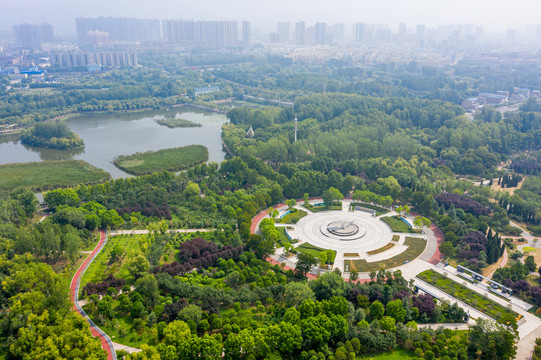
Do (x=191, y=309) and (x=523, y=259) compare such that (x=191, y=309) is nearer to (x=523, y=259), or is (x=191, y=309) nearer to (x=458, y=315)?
(x=458, y=315)

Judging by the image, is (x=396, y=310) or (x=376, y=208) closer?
(x=396, y=310)

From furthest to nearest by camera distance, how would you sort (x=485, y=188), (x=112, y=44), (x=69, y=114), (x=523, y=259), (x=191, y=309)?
(x=112, y=44) → (x=69, y=114) → (x=485, y=188) → (x=523, y=259) → (x=191, y=309)

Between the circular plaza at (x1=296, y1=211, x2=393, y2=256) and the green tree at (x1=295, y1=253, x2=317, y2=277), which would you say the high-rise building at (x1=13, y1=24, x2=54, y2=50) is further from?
the green tree at (x1=295, y1=253, x2=317, y2=277)

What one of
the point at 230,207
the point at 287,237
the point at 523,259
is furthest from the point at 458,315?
the point at 230,207

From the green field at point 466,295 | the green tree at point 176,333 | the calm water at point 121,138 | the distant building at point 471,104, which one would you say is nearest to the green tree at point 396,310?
the green field at point 466,295

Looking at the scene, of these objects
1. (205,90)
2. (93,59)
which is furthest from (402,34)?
(93,59)

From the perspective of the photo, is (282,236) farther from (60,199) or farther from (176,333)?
(60,199)

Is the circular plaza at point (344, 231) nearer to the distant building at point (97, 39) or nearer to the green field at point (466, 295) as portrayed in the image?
the green field at point (466, 295)
